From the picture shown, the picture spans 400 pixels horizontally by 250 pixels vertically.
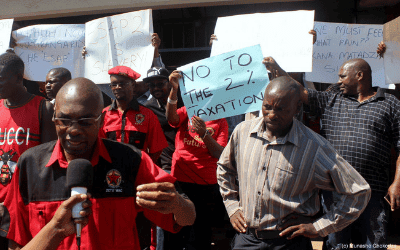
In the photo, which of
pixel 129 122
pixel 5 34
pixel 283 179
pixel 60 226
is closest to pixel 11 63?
pixel 129 122

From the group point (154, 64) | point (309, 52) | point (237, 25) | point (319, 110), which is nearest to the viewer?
point (319, 110)

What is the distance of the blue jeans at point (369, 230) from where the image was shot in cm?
334

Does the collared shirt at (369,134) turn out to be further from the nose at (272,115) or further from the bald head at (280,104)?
the nose at (272,115)

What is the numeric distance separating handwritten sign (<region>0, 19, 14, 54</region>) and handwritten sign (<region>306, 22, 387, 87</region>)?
4.29m

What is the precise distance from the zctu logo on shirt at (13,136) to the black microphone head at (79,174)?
1.65 m

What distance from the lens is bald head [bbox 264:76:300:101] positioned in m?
2.60

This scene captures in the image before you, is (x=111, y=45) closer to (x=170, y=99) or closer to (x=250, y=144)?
(x=170, y=99)

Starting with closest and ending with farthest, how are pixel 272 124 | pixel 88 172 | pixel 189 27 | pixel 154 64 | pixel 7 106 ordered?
pixel 88 172
pixel 272 124
pixel 7 106
pixel 154 64
pixel 189 27

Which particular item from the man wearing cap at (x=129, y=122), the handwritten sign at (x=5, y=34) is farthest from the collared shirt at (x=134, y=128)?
the handwritten sign at (x=5, y=34)

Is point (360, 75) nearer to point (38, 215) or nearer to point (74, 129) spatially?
point (74, 129)

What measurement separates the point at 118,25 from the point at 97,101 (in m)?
3.69

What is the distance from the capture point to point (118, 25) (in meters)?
5.17

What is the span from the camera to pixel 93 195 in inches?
71.2

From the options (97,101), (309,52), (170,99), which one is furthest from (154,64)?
(97,101)
